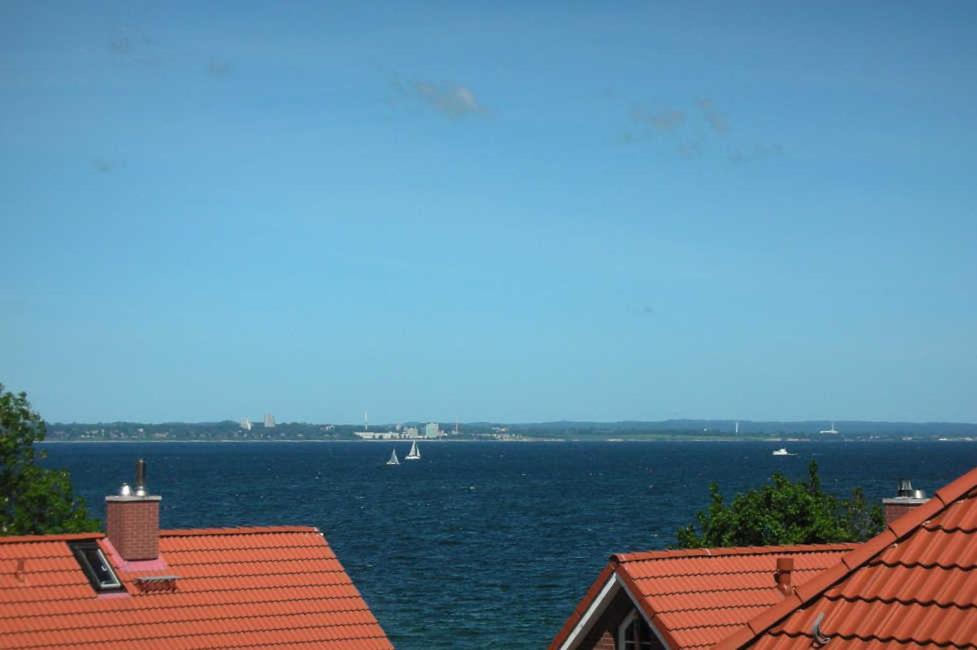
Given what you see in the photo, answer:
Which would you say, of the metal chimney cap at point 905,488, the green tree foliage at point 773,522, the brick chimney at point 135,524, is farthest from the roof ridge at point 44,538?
the green tree foliage at point 773,522

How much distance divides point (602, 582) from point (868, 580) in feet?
35.0

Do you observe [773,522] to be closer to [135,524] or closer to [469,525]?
[135,524]

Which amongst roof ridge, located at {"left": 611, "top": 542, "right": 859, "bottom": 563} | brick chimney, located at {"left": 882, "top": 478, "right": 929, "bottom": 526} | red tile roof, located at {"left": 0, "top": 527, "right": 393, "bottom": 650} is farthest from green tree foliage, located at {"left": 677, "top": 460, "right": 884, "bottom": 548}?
red tile roof, located at {"left": 0, "top": 527, "right": 393, "bottom": 650}

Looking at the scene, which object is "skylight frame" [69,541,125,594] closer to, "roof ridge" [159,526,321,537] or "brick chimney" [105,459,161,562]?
"brick chimney" [105,459,161,562]

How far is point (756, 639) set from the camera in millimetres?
8297

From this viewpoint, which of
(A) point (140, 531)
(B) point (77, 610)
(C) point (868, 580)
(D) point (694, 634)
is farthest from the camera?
(A) point (140, 531)

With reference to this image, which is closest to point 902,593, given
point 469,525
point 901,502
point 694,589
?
point 694,589

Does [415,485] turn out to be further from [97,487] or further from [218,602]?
[218,602]

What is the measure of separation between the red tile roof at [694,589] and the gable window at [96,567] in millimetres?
7118

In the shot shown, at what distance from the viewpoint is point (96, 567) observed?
2112 cm

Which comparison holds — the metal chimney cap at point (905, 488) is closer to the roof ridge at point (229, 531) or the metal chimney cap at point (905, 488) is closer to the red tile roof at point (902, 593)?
the roof ridge at point (229, 531)

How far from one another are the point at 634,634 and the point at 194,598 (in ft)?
23.8

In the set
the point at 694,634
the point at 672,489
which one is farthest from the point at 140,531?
the point at 672,489

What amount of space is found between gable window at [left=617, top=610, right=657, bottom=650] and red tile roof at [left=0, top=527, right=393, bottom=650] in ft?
14.9
